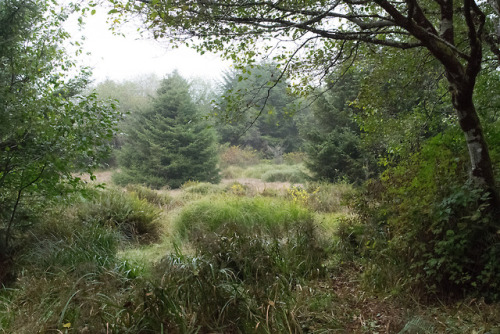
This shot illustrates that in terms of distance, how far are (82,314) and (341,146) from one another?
1022 cm

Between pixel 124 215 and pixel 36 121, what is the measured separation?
262 cm

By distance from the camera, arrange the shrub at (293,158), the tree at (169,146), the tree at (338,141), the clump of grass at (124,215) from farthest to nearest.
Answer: the shrub at (293,158) < the tree at (169,146) < the tree at (338,141) < the clump of grass at (124,215)

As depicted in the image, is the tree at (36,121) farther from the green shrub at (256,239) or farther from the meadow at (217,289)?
the green shrub at (256,239)

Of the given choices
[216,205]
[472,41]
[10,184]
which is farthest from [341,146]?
[10,184]

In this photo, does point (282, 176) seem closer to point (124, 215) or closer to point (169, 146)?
point (169, 146)

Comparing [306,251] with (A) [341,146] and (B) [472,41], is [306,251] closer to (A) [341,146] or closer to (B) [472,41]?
(B) [472,41]

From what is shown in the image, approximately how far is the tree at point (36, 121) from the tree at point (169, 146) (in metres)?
10.9

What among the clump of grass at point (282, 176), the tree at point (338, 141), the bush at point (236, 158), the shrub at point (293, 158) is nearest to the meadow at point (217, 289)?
the tree at point (338, 141)

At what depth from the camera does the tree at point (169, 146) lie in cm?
1575

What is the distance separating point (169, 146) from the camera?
637 inches

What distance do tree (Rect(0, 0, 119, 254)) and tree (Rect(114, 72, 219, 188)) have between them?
35.6ft

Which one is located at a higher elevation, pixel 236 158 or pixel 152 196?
pixel 236 158

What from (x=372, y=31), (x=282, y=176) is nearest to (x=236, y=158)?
(x=282, y=176)

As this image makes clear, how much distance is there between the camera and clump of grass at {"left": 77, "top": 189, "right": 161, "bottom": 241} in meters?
5.80
